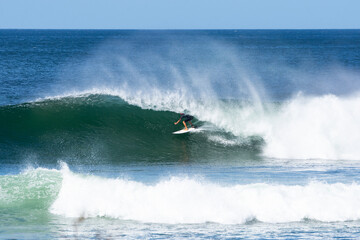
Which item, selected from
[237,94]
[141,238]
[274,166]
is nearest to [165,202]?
[141,238]

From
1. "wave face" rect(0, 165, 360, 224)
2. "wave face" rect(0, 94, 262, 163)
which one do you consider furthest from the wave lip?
"wave face" rect(0, 94, 262, 163)

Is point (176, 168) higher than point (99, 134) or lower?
lower

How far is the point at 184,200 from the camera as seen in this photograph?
34.4 ft

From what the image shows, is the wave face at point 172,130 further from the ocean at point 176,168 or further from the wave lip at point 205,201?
the wave lip at point 205,201

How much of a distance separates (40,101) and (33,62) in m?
38.9

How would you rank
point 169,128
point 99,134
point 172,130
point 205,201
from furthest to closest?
point 169,128 → point 172,130 → point 99,134 → point 205,201

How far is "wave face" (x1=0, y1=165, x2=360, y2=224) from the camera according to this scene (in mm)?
10078

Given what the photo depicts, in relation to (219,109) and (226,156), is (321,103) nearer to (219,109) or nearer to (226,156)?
(219,109)

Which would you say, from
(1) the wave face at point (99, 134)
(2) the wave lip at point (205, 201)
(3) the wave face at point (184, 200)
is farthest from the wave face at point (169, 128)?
(2) the wave lip at point (205, 201)

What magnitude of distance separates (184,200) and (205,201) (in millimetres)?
446

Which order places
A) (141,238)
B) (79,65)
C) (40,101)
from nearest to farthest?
(141,238)
(40,101)
(79,65)

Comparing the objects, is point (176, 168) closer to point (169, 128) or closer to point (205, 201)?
point (205, 201)

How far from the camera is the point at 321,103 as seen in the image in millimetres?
18922

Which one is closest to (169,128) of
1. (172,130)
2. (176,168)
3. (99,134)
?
(172,130)
